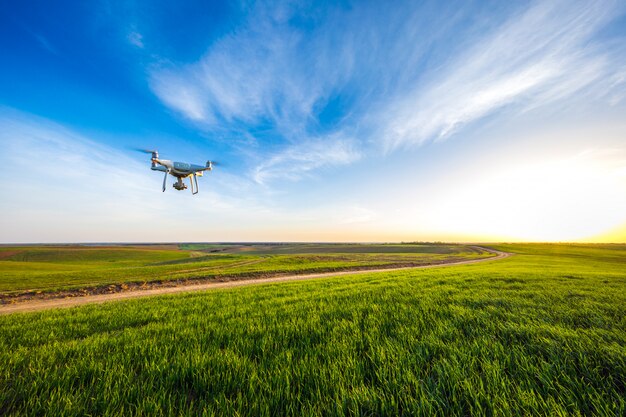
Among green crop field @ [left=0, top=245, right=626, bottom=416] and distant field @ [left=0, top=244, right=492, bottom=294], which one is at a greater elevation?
green crop field @ [left=0, top=245, right=626, bottom=416]

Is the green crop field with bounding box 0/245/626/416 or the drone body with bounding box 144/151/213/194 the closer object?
the green crop field with bounding box 0/245/626/416

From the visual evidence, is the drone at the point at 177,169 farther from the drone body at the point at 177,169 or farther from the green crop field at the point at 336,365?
the green crop field at the point at 336,365

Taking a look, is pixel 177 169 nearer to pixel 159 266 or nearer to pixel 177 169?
pixel 177 169

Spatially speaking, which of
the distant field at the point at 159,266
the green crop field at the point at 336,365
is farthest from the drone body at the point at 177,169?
the green crop field at the point at 336,365

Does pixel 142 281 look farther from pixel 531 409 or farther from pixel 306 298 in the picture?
pixel 531 409

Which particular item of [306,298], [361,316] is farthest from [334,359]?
[306,298]

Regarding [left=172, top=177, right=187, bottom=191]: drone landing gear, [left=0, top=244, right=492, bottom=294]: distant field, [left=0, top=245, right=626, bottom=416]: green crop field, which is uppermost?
[left=172, top=177, right=187, bottom=191]: drone landing gear

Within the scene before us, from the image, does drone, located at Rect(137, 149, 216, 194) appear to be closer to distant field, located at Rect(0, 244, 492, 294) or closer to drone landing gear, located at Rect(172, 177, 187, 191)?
drone landing gear, located at Rect(172, 177, 187, 191)

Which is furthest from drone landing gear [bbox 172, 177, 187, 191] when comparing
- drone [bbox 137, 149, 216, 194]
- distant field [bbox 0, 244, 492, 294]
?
distant field [bbox 0, 244, 492, 294]
